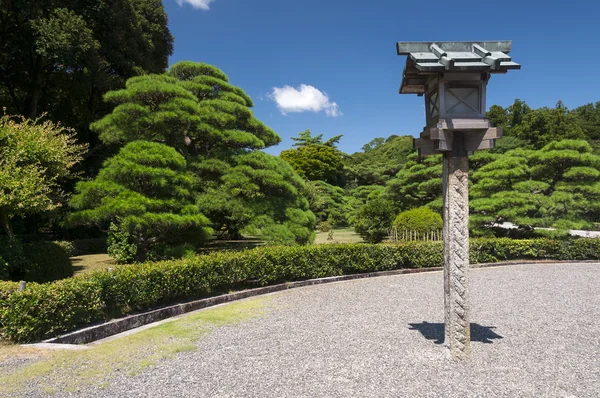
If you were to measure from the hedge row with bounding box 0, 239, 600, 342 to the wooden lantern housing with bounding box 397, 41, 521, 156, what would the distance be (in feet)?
15.6

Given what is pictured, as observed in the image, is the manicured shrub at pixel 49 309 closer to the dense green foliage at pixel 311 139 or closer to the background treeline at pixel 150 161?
the background treeline at pixel 150 161

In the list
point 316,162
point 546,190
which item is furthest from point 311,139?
point 546,190

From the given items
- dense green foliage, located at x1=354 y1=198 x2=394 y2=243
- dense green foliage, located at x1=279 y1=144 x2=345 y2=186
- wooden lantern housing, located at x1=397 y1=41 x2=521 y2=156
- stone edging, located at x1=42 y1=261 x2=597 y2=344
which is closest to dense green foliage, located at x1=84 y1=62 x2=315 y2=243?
stone edging, located at x1=42 y1=261 x2=597 y2=344

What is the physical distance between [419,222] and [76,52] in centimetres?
1245

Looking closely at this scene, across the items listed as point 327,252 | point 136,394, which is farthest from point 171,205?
point 136,394

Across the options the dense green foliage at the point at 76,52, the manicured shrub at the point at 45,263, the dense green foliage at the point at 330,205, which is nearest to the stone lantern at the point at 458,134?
the manicured shrub at the point at 45,263

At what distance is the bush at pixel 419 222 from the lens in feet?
44.0

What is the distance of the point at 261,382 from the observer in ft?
11.4

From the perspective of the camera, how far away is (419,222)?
1362cm

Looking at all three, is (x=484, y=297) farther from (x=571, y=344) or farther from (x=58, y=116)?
(x=58, y=116)

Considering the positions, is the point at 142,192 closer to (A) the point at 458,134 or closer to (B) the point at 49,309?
(B) the point at 49,309

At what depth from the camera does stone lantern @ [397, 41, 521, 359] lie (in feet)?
13.2

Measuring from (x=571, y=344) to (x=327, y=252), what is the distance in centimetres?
548

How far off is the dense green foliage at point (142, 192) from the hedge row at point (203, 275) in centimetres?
160
